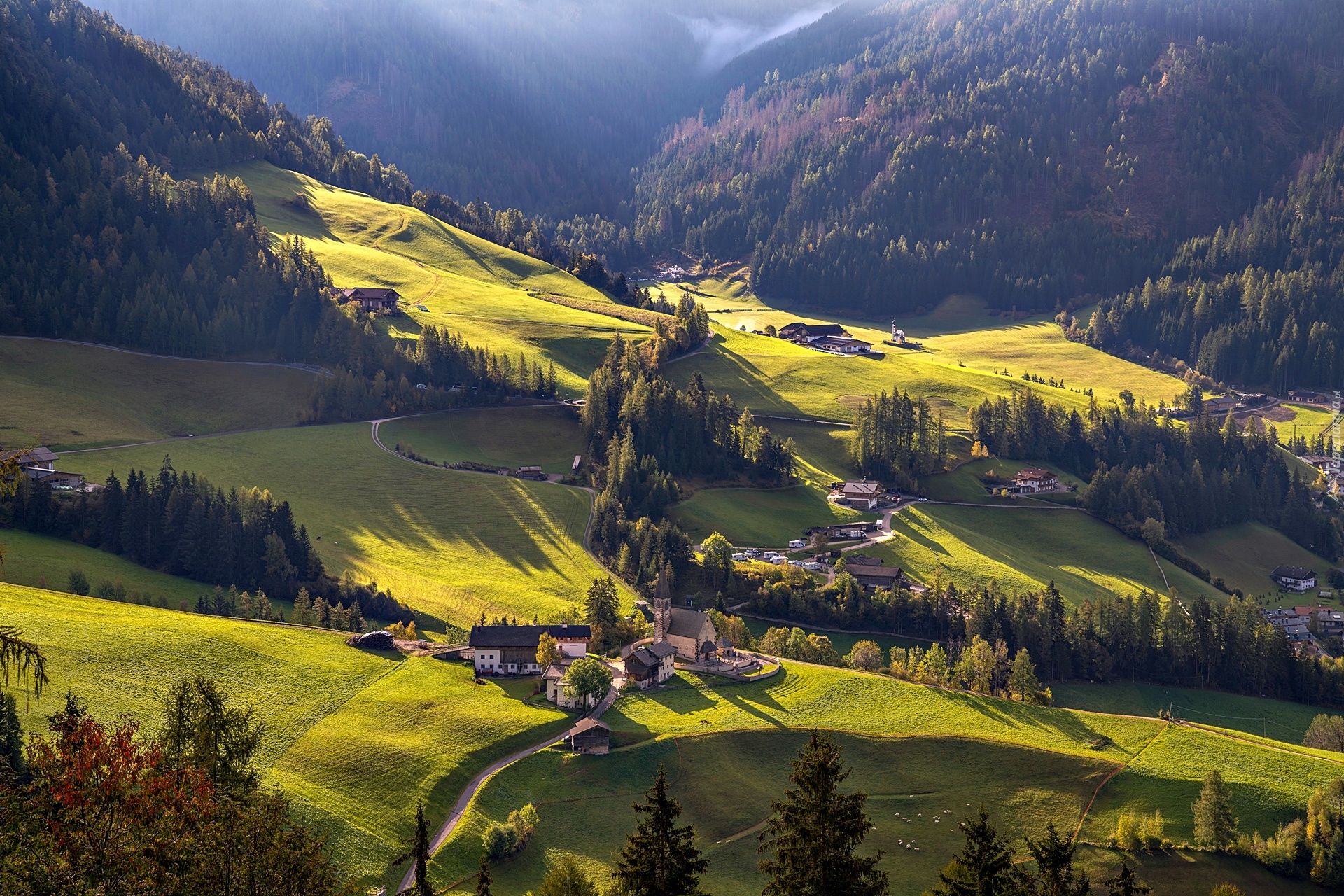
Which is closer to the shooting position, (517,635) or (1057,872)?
(1057,872)

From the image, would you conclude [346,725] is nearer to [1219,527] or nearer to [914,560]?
[914,560]

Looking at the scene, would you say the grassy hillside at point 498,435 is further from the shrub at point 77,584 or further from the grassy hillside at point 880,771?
the grassy hillside at point 880,771

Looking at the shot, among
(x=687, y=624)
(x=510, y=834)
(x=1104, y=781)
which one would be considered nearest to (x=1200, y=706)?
(x=1104, y=781)

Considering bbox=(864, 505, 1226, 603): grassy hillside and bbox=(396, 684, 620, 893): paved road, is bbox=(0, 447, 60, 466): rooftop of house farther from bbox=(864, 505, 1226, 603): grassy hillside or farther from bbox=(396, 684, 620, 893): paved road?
bbox=(864, 505, 1226, 603): grassy hillside

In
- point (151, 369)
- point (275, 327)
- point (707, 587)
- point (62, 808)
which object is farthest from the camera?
point (275, 327)

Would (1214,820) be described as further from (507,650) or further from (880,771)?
(507,650)

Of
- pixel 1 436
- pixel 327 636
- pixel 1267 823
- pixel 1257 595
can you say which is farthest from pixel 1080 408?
pixel 1 436

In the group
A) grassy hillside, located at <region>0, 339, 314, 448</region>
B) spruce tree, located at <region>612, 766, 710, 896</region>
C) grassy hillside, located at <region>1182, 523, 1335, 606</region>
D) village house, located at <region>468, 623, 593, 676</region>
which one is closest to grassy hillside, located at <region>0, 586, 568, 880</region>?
village house, located at <region>468, 623, 593, 676</region>

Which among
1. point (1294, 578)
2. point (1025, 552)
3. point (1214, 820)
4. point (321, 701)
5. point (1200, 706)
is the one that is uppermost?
point (1294, 578)
